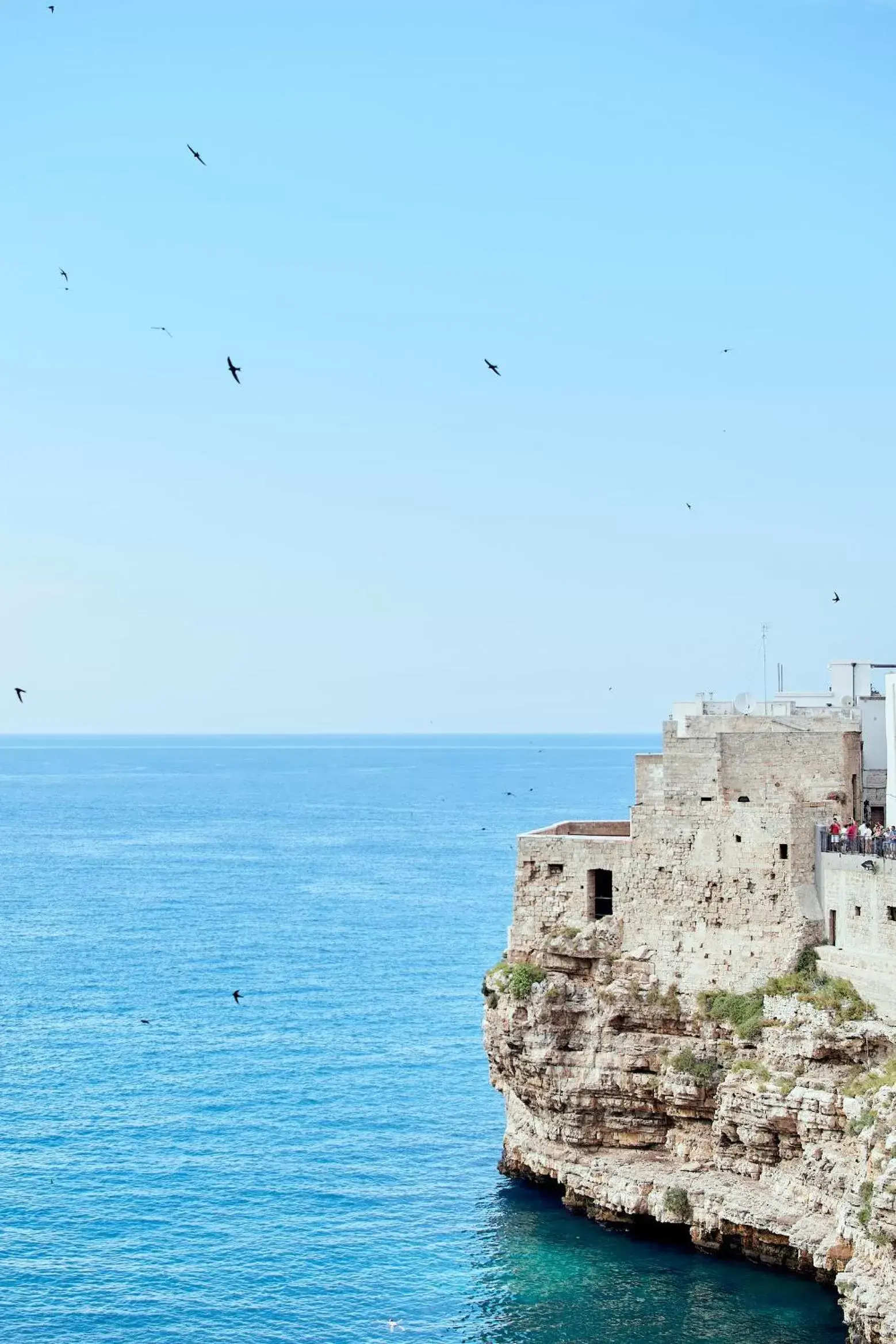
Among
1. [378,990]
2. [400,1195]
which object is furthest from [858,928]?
[378,990]

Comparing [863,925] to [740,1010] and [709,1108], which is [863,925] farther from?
[709,1108]

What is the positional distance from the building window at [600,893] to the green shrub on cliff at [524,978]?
2043mm

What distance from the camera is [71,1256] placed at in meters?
38.9

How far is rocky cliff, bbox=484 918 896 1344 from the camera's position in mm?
32906

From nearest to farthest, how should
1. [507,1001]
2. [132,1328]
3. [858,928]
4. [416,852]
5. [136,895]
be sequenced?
[132,1328] → [858,928] → [507,1001] → [136,895] → [416,852]

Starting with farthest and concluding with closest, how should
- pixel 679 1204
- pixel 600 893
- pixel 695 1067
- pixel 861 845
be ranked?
pixel 600 893 → pixel 695 1067 → pixel 861 845 → pixel 679 1204

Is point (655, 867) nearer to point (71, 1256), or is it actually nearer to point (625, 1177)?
point (625, 1177)

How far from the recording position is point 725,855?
4019cm

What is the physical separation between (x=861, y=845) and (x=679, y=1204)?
953cm

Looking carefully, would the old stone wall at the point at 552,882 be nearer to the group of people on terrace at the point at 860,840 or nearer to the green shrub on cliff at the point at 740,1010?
the green shrub on cliff at the point at 740,1010

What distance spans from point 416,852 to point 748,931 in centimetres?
8278

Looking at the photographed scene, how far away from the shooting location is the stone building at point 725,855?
3903 centimetres

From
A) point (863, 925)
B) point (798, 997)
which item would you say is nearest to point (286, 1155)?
point (798, 997)

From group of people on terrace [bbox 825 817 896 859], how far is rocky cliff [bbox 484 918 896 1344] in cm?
321
